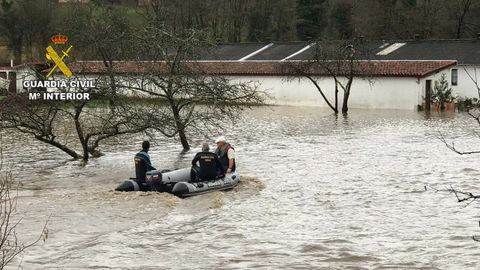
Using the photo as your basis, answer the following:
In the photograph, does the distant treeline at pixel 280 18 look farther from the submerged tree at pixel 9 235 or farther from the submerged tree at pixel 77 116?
the submerged tree at pixel 9 235

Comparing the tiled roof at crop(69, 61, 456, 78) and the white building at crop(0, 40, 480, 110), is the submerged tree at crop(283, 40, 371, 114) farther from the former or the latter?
the white building at crop(0, 40, 480, 110)

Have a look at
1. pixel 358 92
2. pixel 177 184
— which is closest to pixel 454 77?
pixel 358 92

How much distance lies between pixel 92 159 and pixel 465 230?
47.3ft

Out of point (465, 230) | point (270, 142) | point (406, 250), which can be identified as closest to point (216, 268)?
point (406, 250)

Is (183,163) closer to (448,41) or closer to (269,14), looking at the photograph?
(448,41)

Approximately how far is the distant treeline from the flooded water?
1456 inches

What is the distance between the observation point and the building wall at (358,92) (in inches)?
1876

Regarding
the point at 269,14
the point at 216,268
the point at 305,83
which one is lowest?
the point at 216,268

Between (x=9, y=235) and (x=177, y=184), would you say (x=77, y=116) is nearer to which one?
(x=177, y=184)

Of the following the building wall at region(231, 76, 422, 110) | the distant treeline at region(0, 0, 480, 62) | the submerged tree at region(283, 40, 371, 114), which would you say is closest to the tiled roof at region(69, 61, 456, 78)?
the submerged tree at region(283, 40, 371, 114)

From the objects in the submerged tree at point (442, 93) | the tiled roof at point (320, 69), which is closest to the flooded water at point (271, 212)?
the submerged tree at point (442, 93)

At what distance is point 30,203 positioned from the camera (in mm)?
18359

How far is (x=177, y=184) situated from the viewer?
728 inches

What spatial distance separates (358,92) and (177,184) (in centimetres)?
3305
